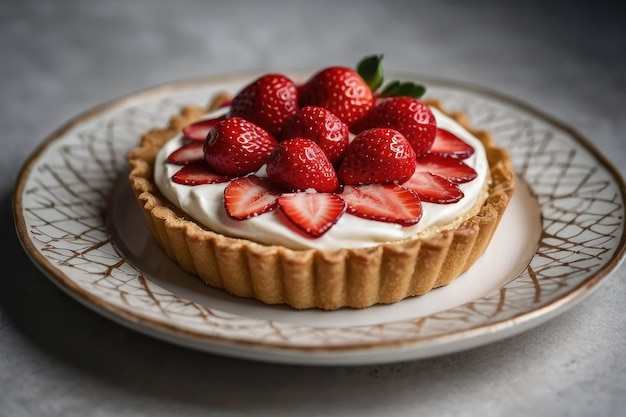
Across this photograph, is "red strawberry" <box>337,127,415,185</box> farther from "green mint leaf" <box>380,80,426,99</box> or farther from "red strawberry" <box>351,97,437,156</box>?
"green mint leaf" <box>380,80,426,99</box>

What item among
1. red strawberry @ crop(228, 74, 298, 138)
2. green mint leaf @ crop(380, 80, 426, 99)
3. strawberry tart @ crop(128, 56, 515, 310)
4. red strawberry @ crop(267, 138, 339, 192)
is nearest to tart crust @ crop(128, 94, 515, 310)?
strawberry tart @ crop(128, 56, 515, 310)

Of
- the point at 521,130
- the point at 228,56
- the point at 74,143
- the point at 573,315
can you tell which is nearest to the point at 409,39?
the point at 228,56

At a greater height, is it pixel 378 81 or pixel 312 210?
pixel 378 81

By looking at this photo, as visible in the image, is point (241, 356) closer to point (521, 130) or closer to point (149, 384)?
point (149, 384)

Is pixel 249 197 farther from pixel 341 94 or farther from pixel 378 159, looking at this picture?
pixel 341 94

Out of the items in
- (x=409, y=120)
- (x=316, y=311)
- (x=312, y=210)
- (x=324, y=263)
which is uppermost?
(x=409, y=120)

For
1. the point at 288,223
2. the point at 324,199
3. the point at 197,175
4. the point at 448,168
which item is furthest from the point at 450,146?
the point at 197,175

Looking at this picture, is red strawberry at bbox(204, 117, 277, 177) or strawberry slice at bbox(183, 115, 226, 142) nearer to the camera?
red strawberry at bbox(204, 117, 277, 177)
